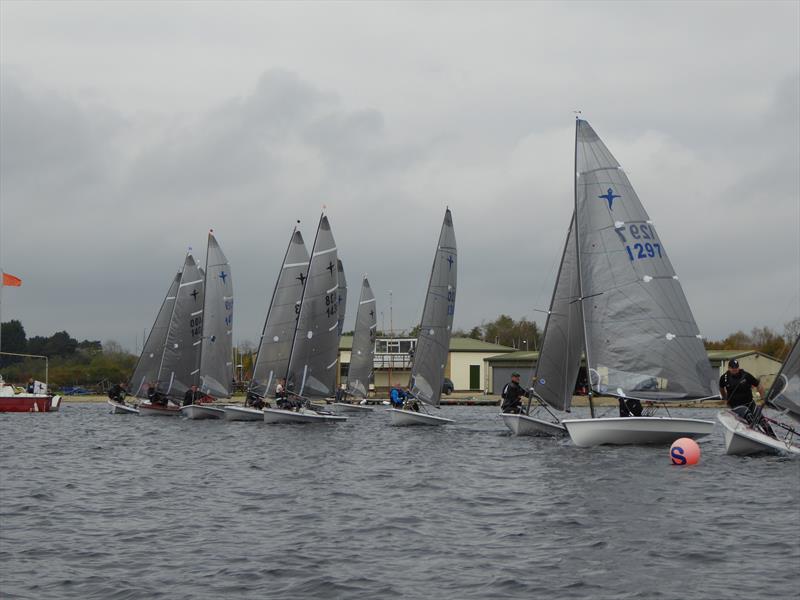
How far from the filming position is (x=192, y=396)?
53.6 meters

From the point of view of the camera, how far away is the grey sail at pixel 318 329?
4521 centimetres

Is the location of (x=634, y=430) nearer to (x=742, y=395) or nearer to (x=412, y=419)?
(x=742, y=395)

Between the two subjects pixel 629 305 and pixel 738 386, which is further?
pixel 629 305

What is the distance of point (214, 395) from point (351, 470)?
1150 inches

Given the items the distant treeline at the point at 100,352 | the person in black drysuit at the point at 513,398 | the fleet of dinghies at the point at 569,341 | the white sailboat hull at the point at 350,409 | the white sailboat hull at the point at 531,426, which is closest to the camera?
the fleet of dinghies at the point at 569,341

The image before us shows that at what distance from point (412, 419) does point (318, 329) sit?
19.6ft

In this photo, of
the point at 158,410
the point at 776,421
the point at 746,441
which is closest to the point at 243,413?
the point at 158,410

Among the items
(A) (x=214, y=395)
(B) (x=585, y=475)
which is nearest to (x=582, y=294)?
(B) (x=585, y=475)

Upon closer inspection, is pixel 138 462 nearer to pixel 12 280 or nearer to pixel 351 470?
pixel 351 470

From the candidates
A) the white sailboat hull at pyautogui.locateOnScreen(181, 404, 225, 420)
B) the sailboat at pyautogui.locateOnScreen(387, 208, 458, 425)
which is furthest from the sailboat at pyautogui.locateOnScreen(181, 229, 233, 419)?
the sailboat at pyautogui.locateOnScreen(387, 208, 458, 425)

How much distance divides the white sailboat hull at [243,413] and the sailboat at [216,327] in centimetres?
666

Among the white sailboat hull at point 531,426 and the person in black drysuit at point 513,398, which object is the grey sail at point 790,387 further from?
the person in black drysuit at point 513,398

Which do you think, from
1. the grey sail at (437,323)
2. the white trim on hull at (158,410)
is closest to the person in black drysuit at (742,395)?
the grey sail at (437,323)

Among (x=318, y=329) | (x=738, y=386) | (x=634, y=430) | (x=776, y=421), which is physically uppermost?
(x=318, y=329)
